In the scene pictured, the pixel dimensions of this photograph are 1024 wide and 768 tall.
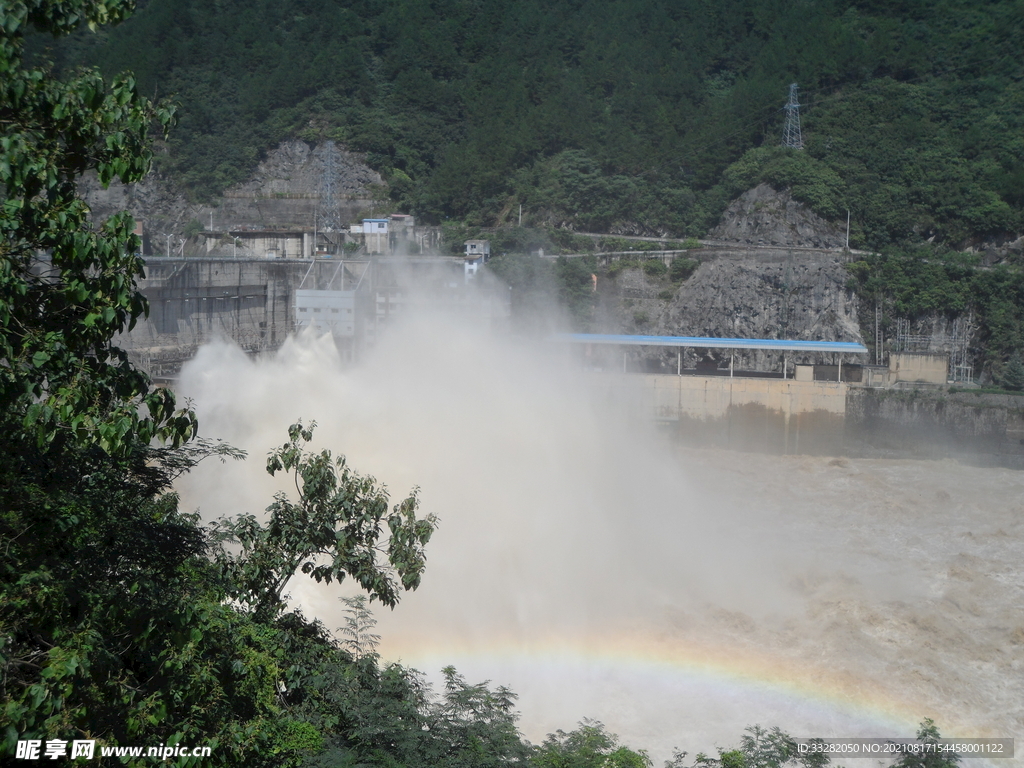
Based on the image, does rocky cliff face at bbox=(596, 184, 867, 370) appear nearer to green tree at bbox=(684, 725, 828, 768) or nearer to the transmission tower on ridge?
the transmission tower on ridge

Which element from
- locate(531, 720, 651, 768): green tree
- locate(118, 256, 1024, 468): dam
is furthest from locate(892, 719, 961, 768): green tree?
locate(118, 256, 1024, 468): dam

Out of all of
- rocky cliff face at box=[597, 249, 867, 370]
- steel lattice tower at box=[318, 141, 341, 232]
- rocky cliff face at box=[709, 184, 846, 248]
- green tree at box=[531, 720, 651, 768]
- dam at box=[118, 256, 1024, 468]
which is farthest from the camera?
steel lattice tower at box=[318, 141, 341, 232]

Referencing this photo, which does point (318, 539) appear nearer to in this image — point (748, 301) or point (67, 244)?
point (67, 244)

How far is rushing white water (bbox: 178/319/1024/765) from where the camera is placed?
45.2 ft

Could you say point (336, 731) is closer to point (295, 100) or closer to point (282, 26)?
point (295, 100)

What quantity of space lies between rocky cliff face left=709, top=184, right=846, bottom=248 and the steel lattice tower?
60.6 feet

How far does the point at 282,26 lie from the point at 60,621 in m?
64.2

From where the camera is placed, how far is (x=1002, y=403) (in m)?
32.4

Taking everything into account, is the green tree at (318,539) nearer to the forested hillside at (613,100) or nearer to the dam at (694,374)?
the dam at (694,374)

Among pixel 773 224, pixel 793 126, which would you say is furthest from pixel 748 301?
pixel 793 126

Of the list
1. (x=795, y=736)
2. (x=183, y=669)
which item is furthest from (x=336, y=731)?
(x=795, y=736)

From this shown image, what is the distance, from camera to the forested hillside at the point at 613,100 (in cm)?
4294

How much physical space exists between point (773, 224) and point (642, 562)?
27556 mm

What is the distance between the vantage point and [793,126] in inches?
1831
